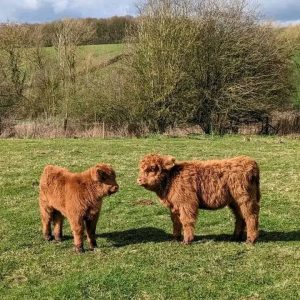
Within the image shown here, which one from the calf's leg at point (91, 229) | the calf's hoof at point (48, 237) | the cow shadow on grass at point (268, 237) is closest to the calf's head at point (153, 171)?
the calf's leg at point (91, 229)

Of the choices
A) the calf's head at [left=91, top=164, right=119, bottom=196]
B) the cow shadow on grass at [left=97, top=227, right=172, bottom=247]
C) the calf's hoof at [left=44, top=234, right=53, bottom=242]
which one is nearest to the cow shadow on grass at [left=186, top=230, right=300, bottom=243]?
the cow shadow on grass at [left=97, top=227, right=172, bottom=247]

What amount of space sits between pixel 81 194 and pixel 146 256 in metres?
1.56

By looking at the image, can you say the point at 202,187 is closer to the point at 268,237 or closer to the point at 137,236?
the point at 268,237

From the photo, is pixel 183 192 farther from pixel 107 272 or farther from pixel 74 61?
pixel 74 61

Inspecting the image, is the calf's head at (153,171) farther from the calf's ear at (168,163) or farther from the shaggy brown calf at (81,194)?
the shaggy brown calf at (81,194)

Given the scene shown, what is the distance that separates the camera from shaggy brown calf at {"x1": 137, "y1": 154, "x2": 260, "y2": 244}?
29.1 feet

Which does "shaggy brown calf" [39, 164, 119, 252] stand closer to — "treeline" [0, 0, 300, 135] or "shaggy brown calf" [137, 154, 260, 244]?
"shaggy brown calf" [137, 154, 260, 244]

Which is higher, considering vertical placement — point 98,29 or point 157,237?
point 98,29

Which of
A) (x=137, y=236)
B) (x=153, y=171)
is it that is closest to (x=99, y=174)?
(x=153, y=171)

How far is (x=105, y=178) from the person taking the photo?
8.77m

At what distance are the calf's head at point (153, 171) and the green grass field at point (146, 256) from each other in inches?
42.1

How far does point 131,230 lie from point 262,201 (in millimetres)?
3964

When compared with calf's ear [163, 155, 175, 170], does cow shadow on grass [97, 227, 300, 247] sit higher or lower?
lower

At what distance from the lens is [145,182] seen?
8.90 metres
